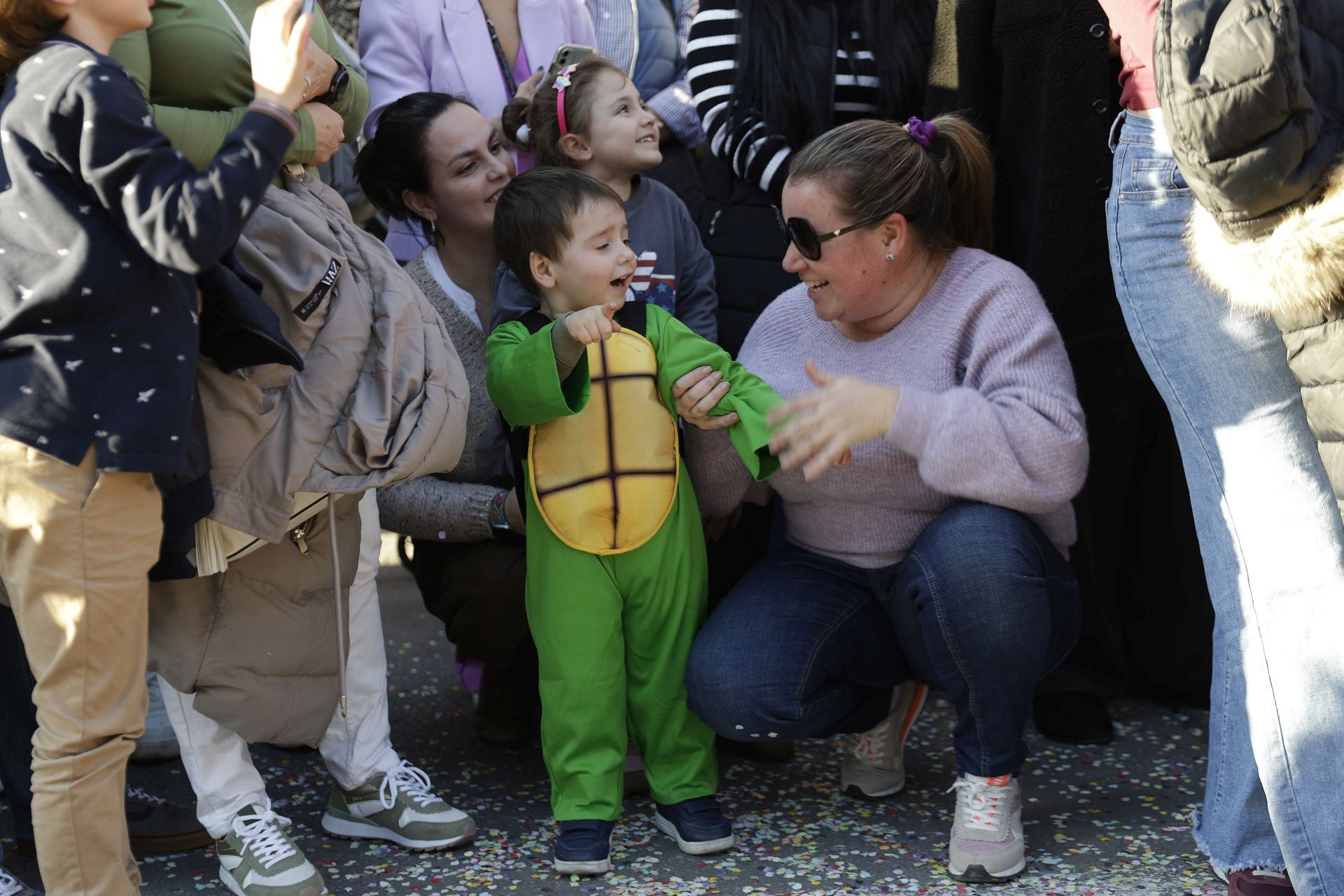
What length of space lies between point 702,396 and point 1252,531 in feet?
3.07

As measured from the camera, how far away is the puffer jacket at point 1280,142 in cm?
180

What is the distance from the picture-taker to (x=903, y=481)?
2584 millimetres

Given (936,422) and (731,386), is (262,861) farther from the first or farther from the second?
(936,422)

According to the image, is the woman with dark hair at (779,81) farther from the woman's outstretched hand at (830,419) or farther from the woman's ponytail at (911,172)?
the woman's outstretched hand at (830,419)

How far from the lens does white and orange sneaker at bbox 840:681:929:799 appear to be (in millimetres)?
2764

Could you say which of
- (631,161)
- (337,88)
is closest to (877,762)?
(631,161)

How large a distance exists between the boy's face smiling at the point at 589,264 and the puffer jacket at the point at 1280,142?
3.51 feet

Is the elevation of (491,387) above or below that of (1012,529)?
above

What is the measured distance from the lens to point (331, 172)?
3328 millimetres

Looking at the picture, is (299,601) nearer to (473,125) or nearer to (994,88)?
(473,125)

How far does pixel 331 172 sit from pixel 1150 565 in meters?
2.09

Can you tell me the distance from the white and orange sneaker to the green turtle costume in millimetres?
311

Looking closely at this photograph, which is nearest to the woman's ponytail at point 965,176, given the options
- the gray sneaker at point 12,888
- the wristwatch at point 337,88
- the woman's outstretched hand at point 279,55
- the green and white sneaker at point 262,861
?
the wristwatch at point 337,88

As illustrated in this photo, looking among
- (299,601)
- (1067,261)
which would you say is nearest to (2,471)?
(299,601)
